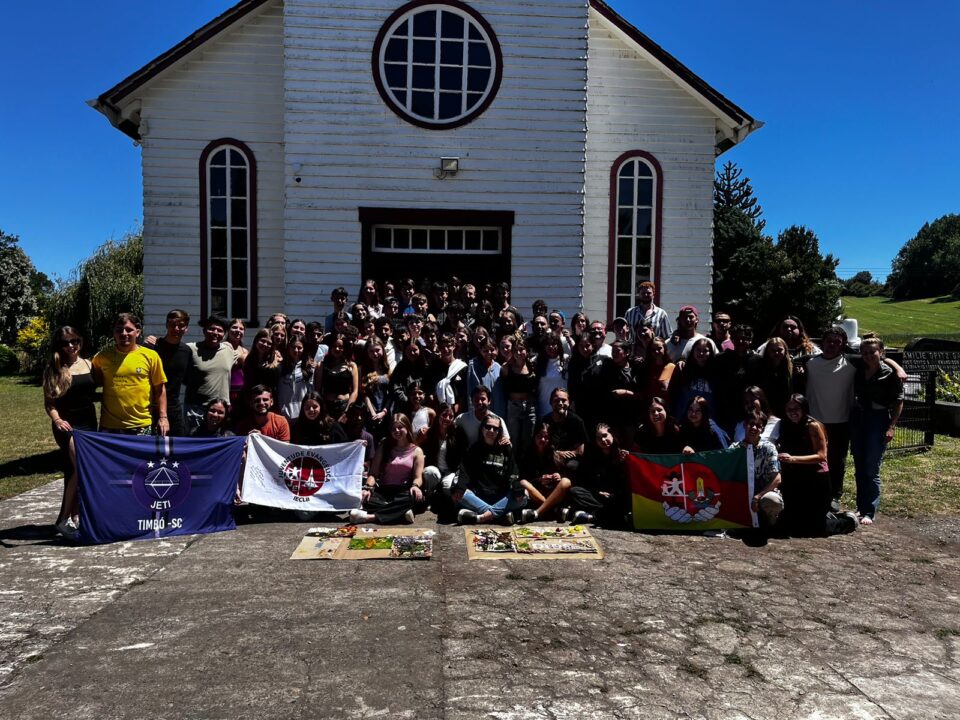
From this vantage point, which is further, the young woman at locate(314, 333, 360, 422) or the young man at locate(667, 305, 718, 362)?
the young man at locate(667, 305, 718, 362)

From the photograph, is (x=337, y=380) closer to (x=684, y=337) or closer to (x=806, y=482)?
(x=684, y=337)

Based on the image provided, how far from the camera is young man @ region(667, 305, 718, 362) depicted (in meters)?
7.82

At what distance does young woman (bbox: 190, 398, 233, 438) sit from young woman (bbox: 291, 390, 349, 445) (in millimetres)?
686

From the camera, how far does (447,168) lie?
37.8 ft

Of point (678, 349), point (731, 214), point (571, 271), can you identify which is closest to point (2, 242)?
point (731, 214)

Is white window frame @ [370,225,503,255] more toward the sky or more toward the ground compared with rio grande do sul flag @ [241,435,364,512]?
more toward the sky

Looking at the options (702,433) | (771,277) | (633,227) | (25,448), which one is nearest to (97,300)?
(25,448)

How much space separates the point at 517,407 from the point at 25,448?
8.27 m

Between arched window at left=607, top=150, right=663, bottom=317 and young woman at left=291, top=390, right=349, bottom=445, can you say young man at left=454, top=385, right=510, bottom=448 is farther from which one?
arched window at left=607, top=150, right=663, bottom=317

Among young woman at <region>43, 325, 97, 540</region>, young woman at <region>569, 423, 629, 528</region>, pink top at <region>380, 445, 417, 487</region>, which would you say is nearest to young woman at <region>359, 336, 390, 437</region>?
pink top at <region>380, 445, 417, 487</region>

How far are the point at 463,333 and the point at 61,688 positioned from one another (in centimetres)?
550

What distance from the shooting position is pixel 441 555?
602 cm

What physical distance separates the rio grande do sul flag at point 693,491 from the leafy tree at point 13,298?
1867 inches

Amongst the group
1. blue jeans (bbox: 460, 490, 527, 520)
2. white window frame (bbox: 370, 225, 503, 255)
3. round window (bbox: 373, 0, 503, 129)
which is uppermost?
round window (bbox: 373, 0, 503, 129)
